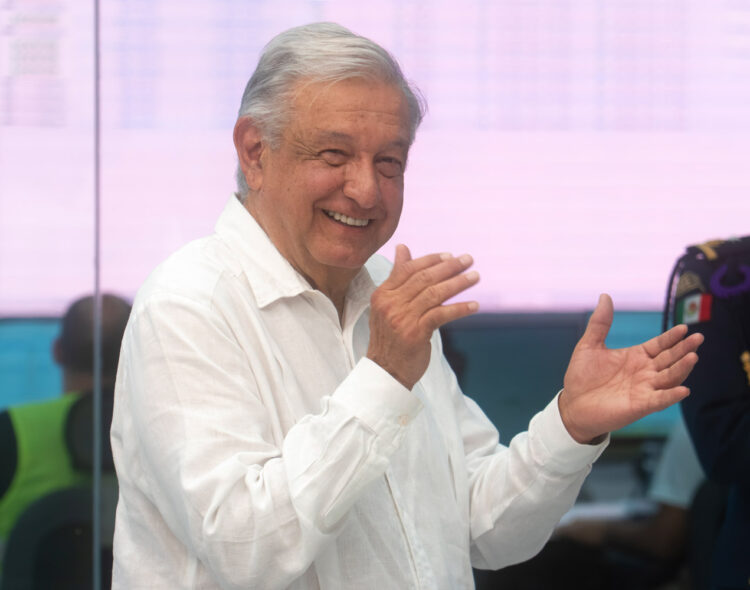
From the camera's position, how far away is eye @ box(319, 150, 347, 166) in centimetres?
156

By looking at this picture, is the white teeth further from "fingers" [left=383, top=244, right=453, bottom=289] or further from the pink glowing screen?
the pink glowing screen

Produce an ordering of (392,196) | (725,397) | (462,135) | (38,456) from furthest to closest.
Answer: (462,135)
(38,456)
(725,397)
(392,196)

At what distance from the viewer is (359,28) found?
2.84m

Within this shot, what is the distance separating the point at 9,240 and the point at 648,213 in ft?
6.09

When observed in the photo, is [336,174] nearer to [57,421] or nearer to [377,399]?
[377,399]

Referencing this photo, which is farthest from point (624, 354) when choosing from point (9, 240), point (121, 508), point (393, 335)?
point (9, 240)

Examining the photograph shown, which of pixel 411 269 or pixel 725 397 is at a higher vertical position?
pixel 411 269

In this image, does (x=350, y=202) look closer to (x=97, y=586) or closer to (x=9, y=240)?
(x=9, y=240)

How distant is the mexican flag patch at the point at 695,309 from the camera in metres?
2.20

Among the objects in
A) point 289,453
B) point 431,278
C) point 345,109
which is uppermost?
point 345,109

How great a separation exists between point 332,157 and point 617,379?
22.8 inches

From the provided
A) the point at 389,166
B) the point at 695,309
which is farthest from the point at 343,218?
the point at 695,309

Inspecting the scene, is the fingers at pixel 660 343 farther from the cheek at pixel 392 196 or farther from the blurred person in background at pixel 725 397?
the blurred person in background at pixel 725 397

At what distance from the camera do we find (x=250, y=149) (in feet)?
5.50
